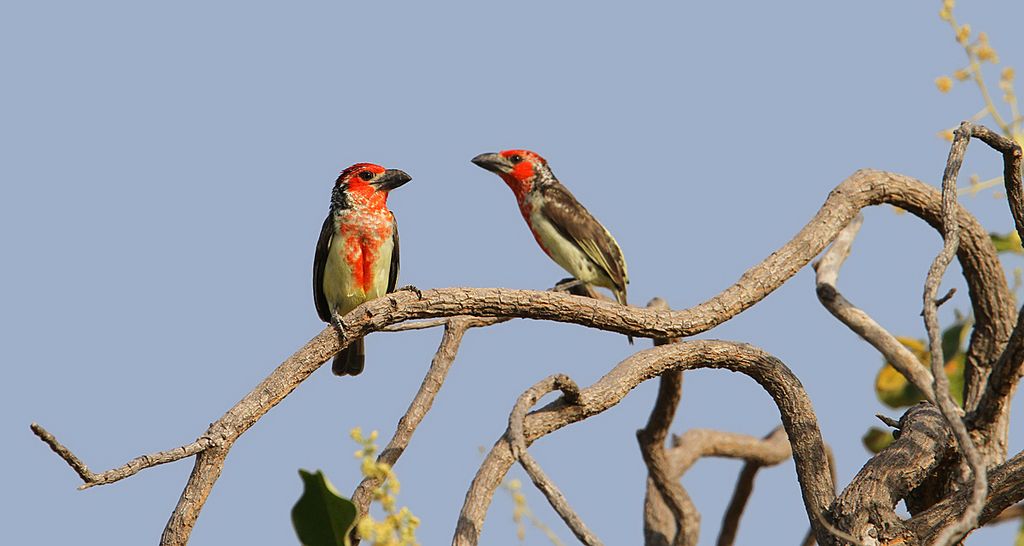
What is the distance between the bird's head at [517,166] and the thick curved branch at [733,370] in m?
2.38

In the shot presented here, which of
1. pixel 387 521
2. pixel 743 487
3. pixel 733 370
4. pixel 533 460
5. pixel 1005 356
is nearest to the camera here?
pixel 387 521

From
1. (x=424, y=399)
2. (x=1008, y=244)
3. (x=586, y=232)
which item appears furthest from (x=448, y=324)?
(x=1008, y=244)

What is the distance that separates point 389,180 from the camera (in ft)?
17.5

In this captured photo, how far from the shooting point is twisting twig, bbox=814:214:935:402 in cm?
541

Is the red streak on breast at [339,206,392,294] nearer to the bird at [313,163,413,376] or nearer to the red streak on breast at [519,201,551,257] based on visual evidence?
the bird at [313,163,413,376]

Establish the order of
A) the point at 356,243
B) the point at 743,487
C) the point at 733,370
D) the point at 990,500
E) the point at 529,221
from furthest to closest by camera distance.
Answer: the point at 743,487 → the point at 529,221 → the point at 356,243 → the point at 733,370 → the point at 990,500

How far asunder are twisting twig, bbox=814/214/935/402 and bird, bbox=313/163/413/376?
1920mm

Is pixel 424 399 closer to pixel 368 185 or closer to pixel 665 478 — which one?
pixel 368 185

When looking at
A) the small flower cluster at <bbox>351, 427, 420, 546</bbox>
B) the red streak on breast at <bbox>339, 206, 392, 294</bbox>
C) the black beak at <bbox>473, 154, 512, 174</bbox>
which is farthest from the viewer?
the black beak at <bbox>473, 154, 512, 174</bbox>

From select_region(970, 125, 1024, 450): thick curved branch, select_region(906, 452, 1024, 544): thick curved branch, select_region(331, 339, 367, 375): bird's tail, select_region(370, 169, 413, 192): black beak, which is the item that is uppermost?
select_region(370, 169, 413, 192): black beak

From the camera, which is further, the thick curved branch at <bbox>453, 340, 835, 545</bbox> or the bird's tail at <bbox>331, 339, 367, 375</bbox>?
the bird's tail at <bbox>331, 339, 367, 375</bbox>

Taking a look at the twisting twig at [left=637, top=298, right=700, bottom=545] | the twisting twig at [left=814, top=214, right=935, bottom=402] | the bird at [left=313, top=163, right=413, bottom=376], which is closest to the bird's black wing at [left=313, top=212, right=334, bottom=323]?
the bird at [left=313, top=163, right=413, bottom=376]

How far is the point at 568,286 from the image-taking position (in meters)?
6.24

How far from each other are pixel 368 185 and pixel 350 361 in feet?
2.70
